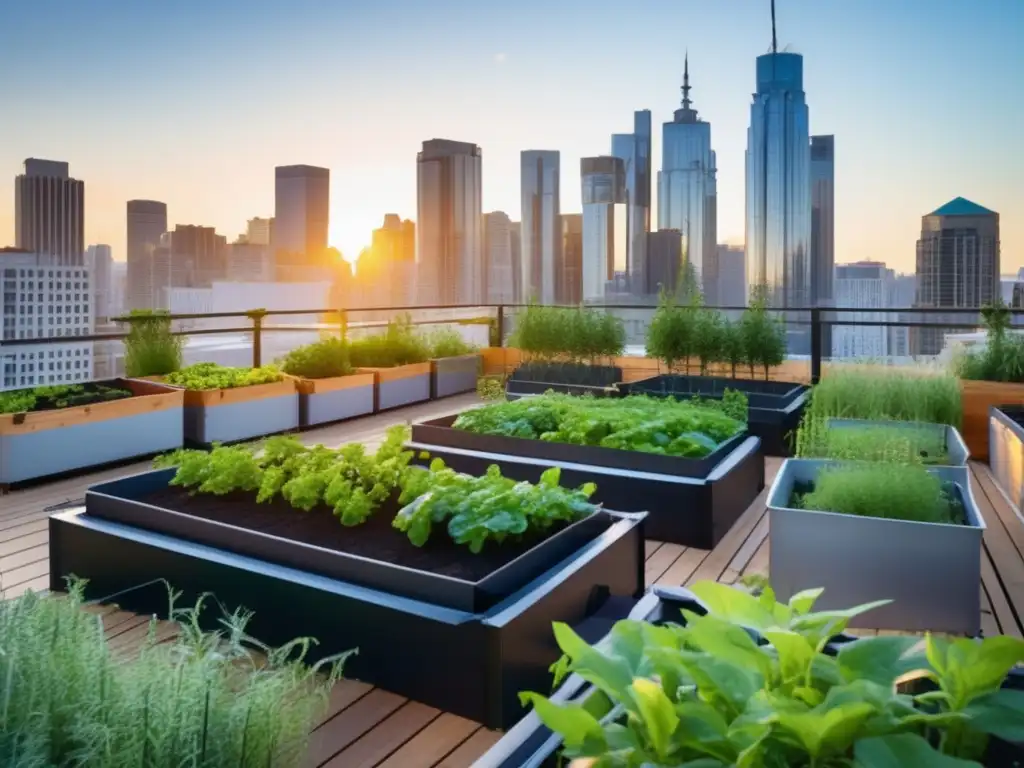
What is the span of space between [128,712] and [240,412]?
5184 millimetres

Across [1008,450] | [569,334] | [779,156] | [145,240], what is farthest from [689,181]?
[1008,450]

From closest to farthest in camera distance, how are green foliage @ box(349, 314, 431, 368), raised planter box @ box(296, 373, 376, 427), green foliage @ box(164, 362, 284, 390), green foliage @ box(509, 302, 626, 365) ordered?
green foliage @ box(164, 362, 284, 390)
raised planter box @ box(296, 373, 376, 427)
green foliage @ box(509, 302, 626, 365)
green foliage @ box(349, 314, 431, 368)

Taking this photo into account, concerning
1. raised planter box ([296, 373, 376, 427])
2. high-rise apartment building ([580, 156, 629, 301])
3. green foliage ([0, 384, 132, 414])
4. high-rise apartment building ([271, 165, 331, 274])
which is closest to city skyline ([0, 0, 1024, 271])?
high-rise apartment building ([580, 156, 629, 301])

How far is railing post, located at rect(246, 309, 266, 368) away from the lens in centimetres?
773

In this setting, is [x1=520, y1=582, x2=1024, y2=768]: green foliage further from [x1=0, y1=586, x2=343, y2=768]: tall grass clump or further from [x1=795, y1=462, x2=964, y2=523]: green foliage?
[x1=795, y1=462, x2=964, y2=523]: green foliage

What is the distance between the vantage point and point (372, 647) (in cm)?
248

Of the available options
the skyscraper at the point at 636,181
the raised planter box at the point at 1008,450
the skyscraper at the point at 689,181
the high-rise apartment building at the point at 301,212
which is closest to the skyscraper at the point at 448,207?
the high-rise apartment building at the point at 301,212

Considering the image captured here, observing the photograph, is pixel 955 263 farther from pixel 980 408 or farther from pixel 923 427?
pixel 923 427

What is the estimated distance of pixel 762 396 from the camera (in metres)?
6.28

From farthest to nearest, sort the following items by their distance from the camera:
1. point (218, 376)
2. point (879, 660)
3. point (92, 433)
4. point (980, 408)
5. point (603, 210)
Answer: point (603, 210) < point (218, 376) < point (980, 408) < point (92, 433) < point (879, 660)

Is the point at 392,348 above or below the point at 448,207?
below

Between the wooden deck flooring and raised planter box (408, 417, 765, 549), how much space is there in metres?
0.09

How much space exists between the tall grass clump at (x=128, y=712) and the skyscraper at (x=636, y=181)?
9.63 meters

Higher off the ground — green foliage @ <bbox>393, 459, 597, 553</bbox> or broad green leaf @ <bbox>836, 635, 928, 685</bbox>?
broad green leaf @ <bbox>836, 635, 928, 685</bbox>
